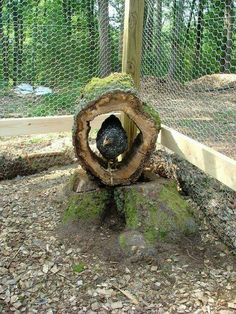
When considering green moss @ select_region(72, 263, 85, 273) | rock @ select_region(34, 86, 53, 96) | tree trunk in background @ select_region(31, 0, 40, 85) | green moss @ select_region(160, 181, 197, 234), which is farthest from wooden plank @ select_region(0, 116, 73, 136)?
tree trunk in background @ select_region(31, 0, 40, 85)

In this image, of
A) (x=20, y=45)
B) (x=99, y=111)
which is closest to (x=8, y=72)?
(x=20, y=45)

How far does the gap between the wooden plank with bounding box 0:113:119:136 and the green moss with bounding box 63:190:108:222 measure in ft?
1.92

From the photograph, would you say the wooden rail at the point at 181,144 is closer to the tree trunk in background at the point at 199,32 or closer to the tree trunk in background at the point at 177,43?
the tree trunk in background at the point at 199,32

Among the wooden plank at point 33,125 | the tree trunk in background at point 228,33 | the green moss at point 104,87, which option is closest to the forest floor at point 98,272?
the wooden plank at point 33,125

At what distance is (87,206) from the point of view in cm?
230

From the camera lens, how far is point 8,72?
429 cm

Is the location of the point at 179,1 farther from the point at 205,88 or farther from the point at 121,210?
the point at 121,210

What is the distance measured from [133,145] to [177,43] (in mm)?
1744

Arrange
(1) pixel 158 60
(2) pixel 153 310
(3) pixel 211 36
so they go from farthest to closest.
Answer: (1) pixel 158 60 < (3) pixel 211 36 < (2) pixel 153 310

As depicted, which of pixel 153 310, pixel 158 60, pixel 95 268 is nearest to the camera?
pixel 153 310

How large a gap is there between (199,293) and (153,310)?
0.81ft

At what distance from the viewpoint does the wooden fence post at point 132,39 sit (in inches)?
93.5

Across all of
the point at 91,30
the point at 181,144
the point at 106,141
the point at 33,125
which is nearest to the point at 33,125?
the point at 33,125

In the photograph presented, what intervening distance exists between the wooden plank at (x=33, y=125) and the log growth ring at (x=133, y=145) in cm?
48
